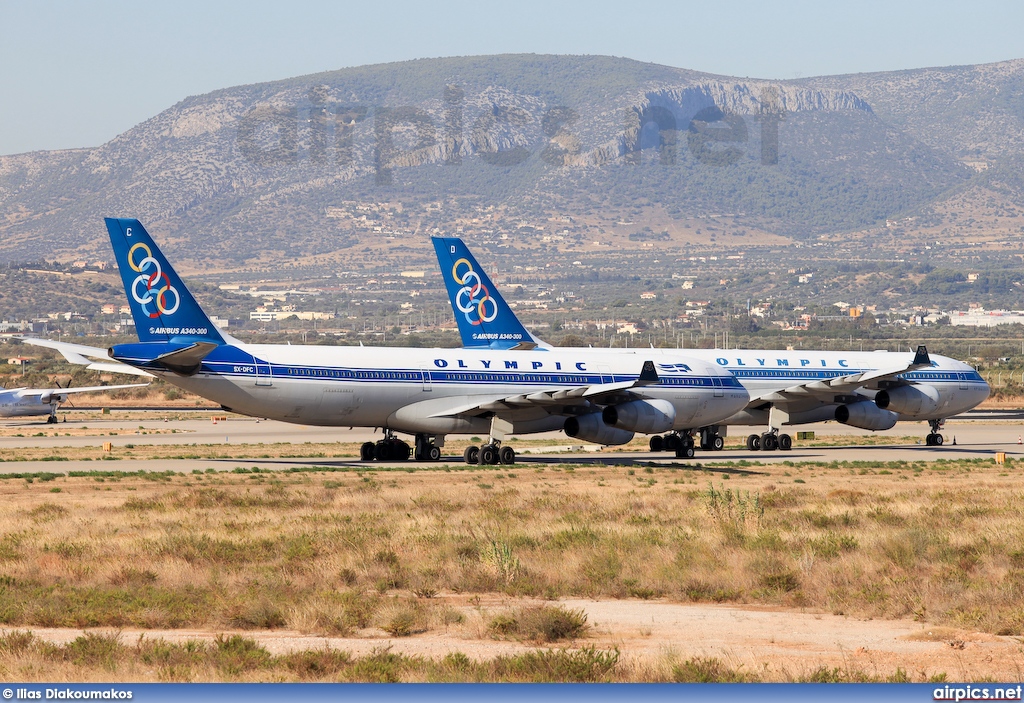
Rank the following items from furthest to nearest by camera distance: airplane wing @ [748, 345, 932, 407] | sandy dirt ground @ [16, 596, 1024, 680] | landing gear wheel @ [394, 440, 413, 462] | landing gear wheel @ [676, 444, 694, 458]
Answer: airplane wing @ [748, 345, 932, 407] → landing gear wheel @ [676, 444, 694, 458] → landing gear wheel @ [394, 440, 413, 462] → sandy dirt ground @ [16, 596, 1024, 680]

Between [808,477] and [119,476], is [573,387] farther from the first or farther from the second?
[119,476]

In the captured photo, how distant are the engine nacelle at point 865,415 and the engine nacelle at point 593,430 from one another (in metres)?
13.6

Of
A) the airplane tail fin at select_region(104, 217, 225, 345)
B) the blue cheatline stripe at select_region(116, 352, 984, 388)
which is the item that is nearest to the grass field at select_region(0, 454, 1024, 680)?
the blue cheatline stripe at select_region(116, 352, 984, 388)

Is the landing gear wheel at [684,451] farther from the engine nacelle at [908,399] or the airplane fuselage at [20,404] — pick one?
the airplane fuselage at [20,404]

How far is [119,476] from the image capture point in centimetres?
3634

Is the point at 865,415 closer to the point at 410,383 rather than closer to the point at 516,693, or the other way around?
the point at 410,383

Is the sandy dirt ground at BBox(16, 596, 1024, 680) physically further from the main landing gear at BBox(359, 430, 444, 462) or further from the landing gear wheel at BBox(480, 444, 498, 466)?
the main landing gear at BBox(359, 430, 444, 462)

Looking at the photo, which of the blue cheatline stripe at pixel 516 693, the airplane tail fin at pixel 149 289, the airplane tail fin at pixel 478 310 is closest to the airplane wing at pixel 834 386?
the airplane tail fin at pixel 478 310

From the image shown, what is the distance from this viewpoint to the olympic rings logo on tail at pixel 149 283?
130 ft

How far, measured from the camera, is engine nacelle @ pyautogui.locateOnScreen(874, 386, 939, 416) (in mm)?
55188

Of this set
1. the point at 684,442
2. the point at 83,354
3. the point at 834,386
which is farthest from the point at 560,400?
the point at 83,354

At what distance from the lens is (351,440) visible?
62.5 m

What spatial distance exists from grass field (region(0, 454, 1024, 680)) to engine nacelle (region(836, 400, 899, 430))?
1897 cm

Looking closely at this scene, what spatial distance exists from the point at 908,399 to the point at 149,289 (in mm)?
31134
